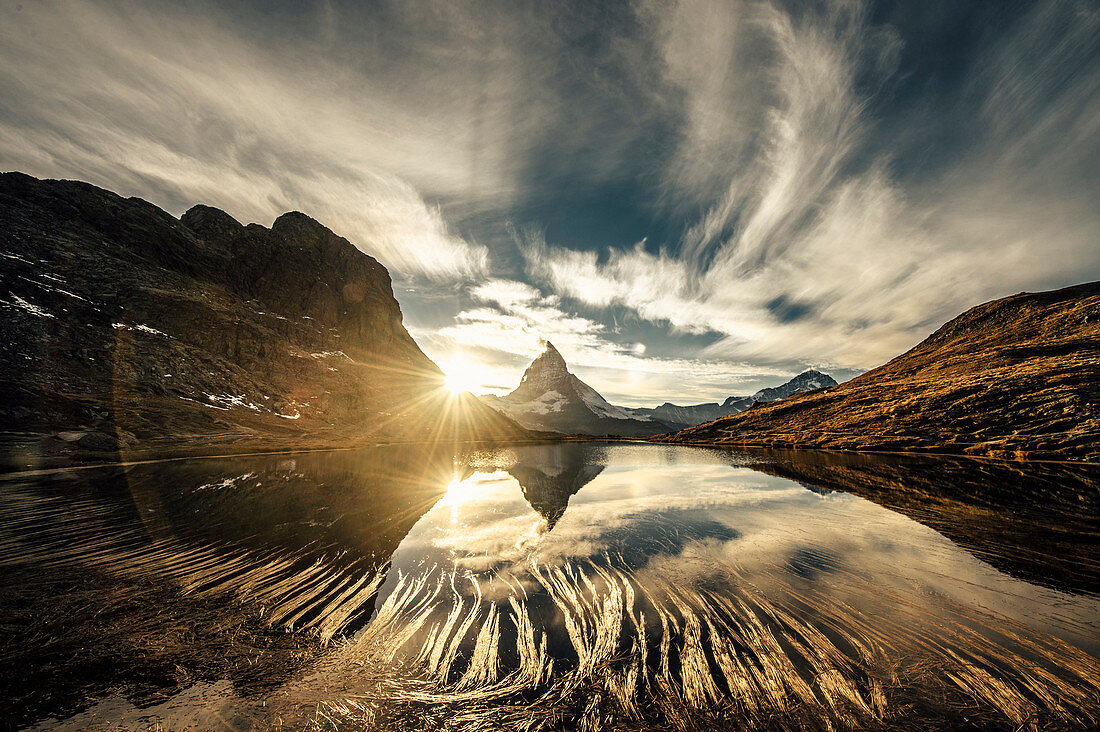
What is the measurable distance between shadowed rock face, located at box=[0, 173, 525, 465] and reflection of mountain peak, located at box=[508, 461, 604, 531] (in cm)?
5643

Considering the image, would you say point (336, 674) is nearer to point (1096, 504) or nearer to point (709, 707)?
point (709, 707)

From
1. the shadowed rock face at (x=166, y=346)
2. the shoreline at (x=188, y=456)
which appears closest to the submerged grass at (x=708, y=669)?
the shoreline at (x=188, y=456)

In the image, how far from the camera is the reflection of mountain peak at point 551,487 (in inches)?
1061

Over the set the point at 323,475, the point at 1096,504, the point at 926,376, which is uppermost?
the point at 926,376

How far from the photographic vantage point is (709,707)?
7062mm

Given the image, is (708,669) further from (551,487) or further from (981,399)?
(981,399)

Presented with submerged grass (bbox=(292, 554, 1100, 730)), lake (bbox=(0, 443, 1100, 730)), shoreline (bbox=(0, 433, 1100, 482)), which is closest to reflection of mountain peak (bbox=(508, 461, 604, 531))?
lake (bbox=(0, 443, 1100, 730))

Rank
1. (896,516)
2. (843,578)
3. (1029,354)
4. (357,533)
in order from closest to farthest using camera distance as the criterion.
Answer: (843,578), (357,533), (896,516), (1029,354)

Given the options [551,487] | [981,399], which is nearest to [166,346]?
[551,487]

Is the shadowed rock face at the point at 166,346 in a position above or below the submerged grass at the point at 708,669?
above

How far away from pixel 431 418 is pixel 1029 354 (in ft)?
675

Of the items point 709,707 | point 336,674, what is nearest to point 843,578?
point 709,707

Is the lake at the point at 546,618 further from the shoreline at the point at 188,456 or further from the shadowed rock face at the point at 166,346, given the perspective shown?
the shadowed rock face at the point at 166,346

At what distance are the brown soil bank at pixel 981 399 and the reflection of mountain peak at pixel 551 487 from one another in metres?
77.0
